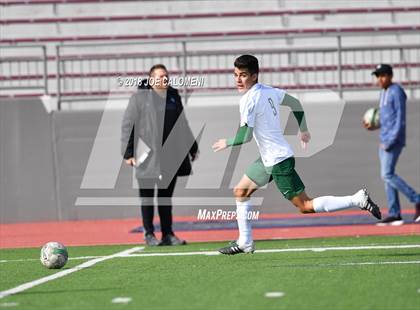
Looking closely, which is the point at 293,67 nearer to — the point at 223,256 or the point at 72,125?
the point at 72,125

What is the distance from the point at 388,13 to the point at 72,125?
26.5 feet

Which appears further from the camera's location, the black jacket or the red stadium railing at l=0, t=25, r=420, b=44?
the red stadium railing at l=0, t=25, r=420, b=44

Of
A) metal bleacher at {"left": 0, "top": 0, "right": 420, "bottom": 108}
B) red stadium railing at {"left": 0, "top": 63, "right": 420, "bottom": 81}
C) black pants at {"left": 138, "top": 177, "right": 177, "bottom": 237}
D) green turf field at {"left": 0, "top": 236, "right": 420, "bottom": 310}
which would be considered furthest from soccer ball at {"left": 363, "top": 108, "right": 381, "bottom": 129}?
green turf field at {"left": 0, "top": 236, "right": 420, "bottom": 310}

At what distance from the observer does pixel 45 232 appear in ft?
49.9

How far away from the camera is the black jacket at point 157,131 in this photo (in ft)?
41.6

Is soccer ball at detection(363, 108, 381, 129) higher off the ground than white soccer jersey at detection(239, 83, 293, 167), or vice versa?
soccer ball at detection(363, 108, 381, 129)

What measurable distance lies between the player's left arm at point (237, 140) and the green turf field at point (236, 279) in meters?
1.04

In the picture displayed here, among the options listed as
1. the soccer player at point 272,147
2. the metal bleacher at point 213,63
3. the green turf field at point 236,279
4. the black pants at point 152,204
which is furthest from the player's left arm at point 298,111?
the metal bleacher at point 213,63

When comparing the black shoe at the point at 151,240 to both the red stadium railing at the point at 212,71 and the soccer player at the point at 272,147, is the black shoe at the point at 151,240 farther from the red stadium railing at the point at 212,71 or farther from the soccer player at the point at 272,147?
the red stadium railing at the point at 212,71

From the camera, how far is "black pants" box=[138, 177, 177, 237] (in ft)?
41.1

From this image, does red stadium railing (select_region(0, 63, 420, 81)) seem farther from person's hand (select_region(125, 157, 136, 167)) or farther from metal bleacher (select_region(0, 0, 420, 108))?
person's hand (select_region(125, 157, 136, 167))

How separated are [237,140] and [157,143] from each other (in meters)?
3.75

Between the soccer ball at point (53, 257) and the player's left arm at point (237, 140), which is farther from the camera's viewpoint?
the soccer ball at point (53, 257)
